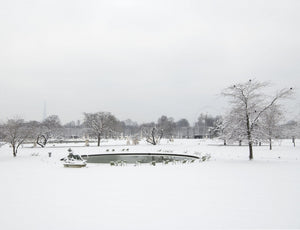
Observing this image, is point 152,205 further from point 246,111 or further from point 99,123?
point 99,123

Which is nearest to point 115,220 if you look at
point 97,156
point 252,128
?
point 252,128

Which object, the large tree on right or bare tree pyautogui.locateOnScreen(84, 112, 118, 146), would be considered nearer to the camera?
the large tree on right

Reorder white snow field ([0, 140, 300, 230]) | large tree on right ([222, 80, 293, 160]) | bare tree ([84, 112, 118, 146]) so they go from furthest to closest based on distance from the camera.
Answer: bare tree ([84, 112, 118, 146])
large tree on right ([222, 80, 293, 160])
white snow field ([0, 140, 300, 230])

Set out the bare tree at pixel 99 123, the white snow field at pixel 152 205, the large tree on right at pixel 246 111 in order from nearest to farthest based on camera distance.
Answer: the white snow field at pixel 152 205, the large tree on right at pixel 246 111, the bare tree at pixel 99 123

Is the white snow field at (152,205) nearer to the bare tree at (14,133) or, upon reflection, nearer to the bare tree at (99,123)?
the bare tree at (14,133)

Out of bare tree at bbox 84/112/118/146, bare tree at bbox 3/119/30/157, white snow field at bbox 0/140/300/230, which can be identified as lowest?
white snow field at bbox 0/140/300/230

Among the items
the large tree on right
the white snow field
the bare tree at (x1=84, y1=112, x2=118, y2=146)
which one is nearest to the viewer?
the white snow field

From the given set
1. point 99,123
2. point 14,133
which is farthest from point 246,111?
point 99,123

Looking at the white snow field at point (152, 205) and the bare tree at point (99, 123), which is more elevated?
the bare tree at point (99, 123)

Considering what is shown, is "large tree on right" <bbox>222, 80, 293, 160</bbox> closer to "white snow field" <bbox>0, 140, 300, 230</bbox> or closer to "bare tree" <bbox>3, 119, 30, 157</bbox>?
"white snow field" <bbox>0, 140, 300, 230</bbox>

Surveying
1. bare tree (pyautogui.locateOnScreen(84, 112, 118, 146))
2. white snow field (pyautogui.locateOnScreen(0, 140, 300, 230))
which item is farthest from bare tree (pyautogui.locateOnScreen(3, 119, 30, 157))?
bare tree (pyautogui.locateOnScreen(84, 112, 118, 146))

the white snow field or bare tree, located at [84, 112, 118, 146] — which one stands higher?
bare tree, located at [84, 112, 118, 146]

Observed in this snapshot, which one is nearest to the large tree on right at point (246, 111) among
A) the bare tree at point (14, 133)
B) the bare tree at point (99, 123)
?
the bare tree at point (14, 133)

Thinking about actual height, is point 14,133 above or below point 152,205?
above
